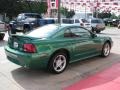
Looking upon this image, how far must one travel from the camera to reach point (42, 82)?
20.1ft

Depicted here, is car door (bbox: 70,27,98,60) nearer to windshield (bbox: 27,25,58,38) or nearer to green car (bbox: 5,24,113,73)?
green car (bbox: 5,24,113,73)

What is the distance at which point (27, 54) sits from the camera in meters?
6.18

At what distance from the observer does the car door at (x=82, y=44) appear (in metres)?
7.39

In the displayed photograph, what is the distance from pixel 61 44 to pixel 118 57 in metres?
3.34

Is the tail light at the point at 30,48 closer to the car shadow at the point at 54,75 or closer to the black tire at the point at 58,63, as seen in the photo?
the black tire at the point at 58,63

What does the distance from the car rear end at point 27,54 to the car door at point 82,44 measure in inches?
55.1

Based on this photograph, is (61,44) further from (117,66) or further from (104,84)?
(117,66)

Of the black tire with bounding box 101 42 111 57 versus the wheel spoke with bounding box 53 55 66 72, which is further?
the black tire with bounding box 101 42 111 57

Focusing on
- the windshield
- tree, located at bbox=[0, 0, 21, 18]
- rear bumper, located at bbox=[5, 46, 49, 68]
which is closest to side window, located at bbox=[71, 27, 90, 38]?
the windshield

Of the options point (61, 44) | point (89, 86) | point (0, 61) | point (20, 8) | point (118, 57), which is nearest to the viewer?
point (89, 86)

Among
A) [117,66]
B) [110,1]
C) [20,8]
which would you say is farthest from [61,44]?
[110,1]

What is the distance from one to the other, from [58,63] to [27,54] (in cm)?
105

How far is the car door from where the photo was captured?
24.2 feet

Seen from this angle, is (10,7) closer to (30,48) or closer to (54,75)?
(54,75)
